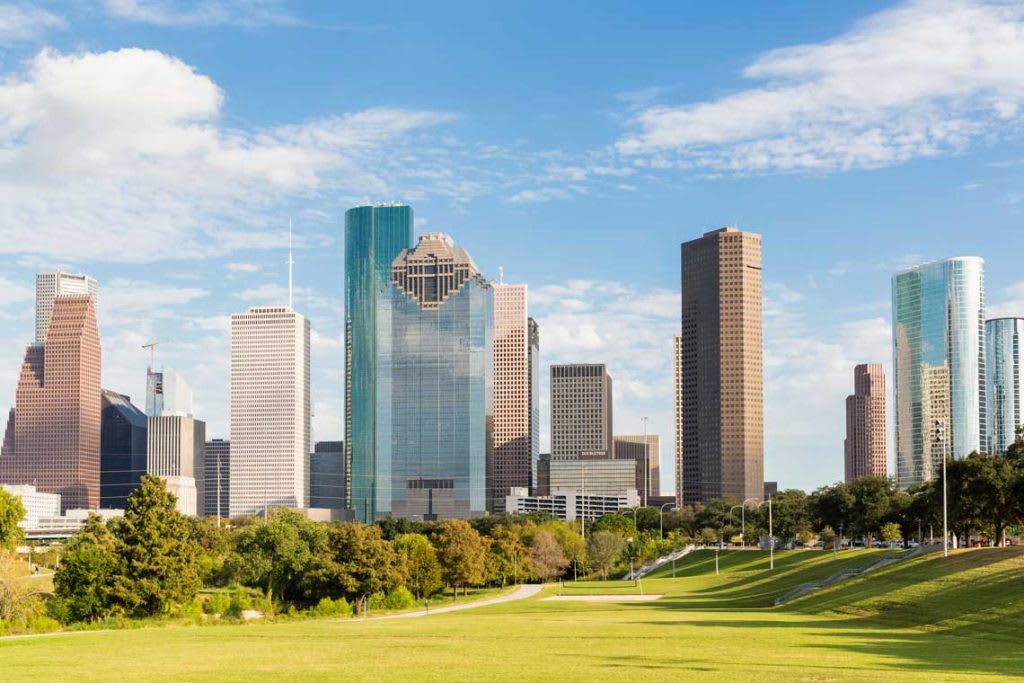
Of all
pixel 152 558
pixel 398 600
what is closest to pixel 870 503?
pixel 398 600

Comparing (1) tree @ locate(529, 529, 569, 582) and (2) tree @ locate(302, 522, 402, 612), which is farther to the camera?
(1) tree @ locate(529, 529, 569, 582)

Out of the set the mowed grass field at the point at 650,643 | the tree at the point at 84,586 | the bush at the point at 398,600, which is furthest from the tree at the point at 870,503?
the tree at the point at 84,586

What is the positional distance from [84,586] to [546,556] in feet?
257

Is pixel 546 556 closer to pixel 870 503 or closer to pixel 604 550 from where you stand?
pixel 604 550

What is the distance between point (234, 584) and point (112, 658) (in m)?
84.9

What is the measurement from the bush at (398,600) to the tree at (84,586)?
77.0ft

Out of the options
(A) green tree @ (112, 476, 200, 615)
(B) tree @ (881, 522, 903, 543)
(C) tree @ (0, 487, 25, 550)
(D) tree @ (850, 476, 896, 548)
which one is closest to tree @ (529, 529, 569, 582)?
(D) tree @ (850, 476, 896, 548)

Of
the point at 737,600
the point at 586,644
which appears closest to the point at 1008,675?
the point at 586,644

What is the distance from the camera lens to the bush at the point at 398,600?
98375 mm

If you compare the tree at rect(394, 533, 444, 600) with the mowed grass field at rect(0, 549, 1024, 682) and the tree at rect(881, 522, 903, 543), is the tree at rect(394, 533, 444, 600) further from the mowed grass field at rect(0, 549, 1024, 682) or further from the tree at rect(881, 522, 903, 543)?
the tree at rect(881, 522, 903, 543)

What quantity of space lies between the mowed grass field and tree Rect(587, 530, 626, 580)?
74.3 meters

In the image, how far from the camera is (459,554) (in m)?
119

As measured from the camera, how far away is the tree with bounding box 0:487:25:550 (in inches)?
4018

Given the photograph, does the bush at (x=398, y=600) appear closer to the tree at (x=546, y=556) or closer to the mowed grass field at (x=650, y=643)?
the mowed grass field at (x=650, y=643)
